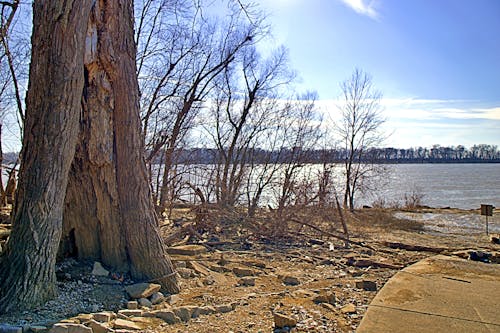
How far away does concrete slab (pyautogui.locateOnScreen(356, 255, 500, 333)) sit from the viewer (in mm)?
4113

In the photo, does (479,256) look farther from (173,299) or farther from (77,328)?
(77,328)

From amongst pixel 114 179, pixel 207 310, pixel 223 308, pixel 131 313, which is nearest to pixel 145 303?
pixel 131 313

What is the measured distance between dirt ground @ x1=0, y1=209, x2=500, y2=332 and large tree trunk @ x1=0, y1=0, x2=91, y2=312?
0.41m

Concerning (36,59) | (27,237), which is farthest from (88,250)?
(36,59)

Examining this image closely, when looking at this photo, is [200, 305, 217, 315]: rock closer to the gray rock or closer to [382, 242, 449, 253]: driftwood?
the gray rock

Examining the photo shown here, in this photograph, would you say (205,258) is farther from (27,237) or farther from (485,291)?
(485,291)

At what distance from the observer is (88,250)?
529cm

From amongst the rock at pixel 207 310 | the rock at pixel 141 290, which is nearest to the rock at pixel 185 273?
the rock at pixel 141 290

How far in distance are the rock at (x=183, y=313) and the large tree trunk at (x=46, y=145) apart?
120cm

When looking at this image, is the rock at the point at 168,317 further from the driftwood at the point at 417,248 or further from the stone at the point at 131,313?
the driftwood at the point at 417,248

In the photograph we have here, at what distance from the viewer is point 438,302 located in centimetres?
484

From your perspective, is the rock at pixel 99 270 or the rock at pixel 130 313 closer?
the rock at pixel 130 313

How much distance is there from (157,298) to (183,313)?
0.53 m

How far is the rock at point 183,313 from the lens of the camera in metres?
4.20
